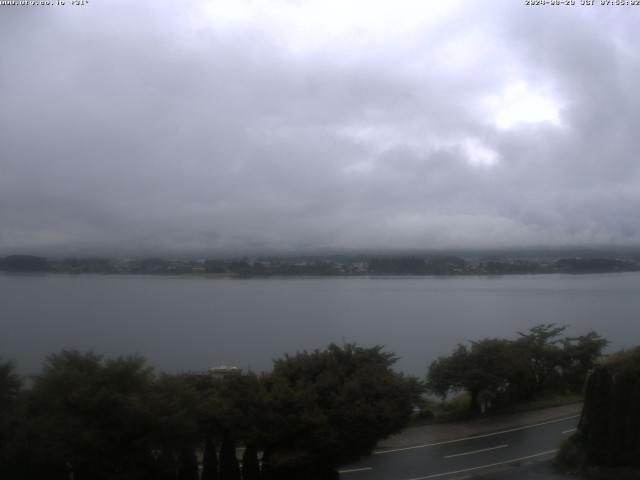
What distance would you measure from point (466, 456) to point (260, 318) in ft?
133

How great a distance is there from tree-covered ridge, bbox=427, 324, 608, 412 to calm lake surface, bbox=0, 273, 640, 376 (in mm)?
8215

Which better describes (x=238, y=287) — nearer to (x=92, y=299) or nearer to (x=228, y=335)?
(x=92, y=299)

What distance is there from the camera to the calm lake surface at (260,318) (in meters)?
37.6

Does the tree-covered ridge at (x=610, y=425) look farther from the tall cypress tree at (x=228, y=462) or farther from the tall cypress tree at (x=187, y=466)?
the tall cypress tree at (x=187, y=466)

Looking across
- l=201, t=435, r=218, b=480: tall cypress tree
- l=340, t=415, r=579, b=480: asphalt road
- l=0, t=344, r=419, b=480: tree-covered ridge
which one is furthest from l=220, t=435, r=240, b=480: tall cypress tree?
l=340, t=415, r=579, b=480: asphalt road

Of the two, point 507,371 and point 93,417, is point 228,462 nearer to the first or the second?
point 93,417

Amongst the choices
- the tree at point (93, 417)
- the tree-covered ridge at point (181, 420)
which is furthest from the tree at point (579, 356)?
the tree at point (93, 417)

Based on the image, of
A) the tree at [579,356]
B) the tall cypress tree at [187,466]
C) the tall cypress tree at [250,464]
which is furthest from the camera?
the tree at [579,356]

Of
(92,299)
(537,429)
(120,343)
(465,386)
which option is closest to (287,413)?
(537,429)

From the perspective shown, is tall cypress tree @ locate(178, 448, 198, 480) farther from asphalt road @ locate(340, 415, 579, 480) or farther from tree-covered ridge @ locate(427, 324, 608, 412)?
tree-covered ridge @ locate(427, 324, 608, 412)

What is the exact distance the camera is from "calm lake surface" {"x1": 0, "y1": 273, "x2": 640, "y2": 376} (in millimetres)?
37562

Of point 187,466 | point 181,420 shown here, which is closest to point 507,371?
point 187,466

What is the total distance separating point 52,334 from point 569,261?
165ft

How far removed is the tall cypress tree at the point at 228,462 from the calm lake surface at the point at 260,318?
10095mm
